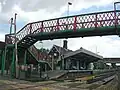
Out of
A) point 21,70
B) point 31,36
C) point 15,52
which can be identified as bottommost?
point 21,70

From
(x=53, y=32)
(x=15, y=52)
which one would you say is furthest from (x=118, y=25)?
(x=15, y=52)

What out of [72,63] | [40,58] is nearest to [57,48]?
[72,63]

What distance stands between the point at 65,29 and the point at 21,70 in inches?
351

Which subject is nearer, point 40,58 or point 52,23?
point 52,23

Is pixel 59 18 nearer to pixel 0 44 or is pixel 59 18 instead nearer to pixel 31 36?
pixel 31 36

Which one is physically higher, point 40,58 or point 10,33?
point 10,33

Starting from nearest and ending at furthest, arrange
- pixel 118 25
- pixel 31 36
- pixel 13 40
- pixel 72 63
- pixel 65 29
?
pixel 118 25
pixel 65 29
pixel 31 36
pixel 13 40
pixel 72 63

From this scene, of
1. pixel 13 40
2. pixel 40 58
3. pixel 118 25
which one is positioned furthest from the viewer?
pixel 40 58

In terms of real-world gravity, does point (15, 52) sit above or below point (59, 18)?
below

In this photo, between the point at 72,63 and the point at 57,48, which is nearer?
the point at 57,48

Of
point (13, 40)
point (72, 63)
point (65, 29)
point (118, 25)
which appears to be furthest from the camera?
point (72, 63)

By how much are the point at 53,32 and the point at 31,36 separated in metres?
3.56

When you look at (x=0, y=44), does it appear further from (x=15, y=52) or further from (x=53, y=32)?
(x=53, y=32)

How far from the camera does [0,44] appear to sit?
31438 millimetres
